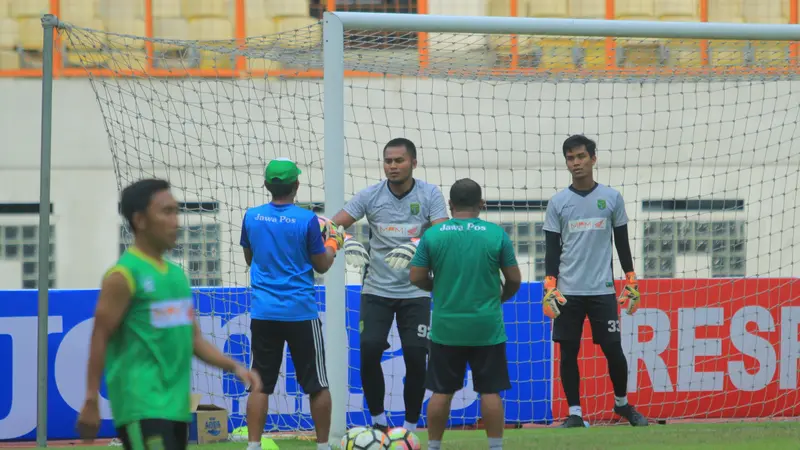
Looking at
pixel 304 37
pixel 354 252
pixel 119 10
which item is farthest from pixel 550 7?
pixel 354 252

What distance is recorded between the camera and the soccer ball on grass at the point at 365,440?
594 cm

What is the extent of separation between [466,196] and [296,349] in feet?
4.26

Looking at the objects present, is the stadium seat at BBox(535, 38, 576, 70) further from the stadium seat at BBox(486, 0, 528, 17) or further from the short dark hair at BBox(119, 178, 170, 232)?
the short dark hair at BBox(119, 178, 170, 232)

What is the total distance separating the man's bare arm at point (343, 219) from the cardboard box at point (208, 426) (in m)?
1.57

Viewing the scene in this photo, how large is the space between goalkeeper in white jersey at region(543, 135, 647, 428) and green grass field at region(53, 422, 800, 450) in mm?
311

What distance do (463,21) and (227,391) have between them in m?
3.25

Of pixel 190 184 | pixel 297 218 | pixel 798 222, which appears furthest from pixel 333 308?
pixel 798 222

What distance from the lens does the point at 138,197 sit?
3.76 meters

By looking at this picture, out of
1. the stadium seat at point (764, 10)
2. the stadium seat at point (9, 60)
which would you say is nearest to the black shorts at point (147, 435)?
the stadium seat at point (9, 60)

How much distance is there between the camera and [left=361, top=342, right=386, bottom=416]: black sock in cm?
675

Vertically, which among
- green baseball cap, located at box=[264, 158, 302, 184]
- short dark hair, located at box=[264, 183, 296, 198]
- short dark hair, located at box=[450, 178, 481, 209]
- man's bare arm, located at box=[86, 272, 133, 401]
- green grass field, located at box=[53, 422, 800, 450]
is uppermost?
green baseball cap, located at box=[264, 158, 302, 184]

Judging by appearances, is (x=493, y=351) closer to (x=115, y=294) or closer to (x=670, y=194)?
(x=115, y=294)

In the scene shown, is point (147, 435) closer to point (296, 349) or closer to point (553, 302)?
point (296, 349)

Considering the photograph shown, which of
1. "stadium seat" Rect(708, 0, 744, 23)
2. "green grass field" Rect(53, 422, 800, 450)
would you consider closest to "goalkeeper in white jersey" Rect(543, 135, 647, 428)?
"green grass field" Rect(53, 422, 800, 450)
